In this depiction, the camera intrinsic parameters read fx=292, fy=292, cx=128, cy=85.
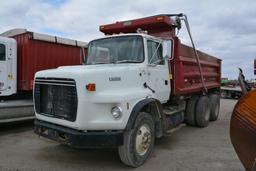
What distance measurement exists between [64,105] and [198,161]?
2.80 m

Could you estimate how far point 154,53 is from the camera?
6176mm

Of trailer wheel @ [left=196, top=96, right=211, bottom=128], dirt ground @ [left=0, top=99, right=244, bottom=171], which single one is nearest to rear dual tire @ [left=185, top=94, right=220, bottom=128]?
trailer wheel @ [left=196, top=96, right=211, bottom=128]

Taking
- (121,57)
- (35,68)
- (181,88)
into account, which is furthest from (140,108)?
(35,68)

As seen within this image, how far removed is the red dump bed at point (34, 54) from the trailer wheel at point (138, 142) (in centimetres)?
347

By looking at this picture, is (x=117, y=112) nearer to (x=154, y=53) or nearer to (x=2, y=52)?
(x=154, y=53)

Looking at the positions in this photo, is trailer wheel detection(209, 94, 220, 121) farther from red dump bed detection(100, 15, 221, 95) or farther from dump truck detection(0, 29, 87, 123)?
dump truck detection(0, 29, 87, 123)

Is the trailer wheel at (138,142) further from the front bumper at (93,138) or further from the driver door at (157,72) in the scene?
the driver door at (157,72)

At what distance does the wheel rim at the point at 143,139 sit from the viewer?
532cm

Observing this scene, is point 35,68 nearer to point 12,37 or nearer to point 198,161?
point 12,37

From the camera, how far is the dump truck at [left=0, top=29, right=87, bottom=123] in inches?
325

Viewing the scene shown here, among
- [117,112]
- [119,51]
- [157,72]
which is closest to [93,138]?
[117,112]

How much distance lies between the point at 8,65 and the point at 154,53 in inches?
180

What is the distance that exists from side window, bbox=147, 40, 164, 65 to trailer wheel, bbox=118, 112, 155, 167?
122 centimetres

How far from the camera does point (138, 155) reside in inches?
209
